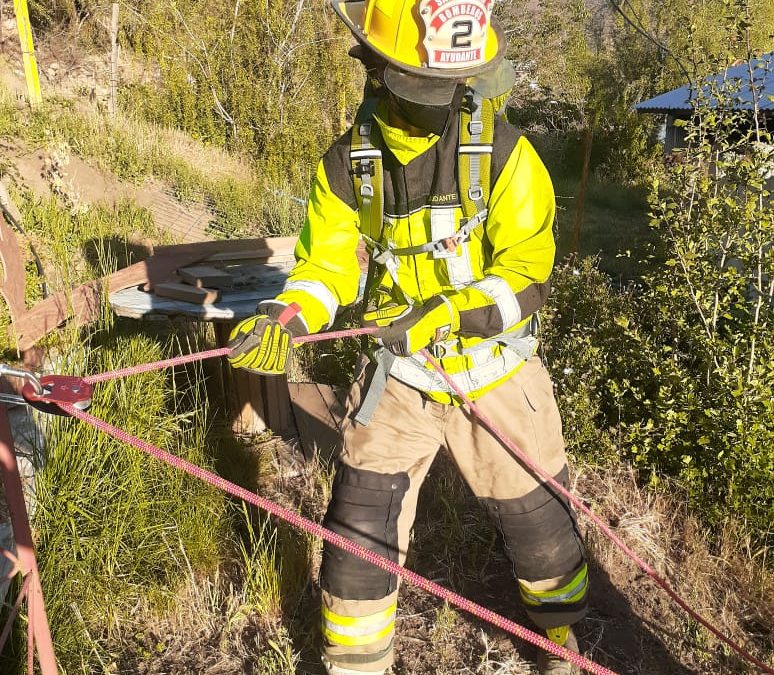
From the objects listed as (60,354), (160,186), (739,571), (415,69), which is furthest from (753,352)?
(160,186)

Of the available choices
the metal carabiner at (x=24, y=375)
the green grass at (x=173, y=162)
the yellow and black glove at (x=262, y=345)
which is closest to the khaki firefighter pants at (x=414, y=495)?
the yellow and black glove at (x=262, y=345)

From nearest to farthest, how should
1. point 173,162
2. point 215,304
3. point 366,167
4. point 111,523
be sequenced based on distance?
point 366,167, point 111,523, point 215,304, point 173,162

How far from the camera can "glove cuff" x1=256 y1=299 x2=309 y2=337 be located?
2.12 metres

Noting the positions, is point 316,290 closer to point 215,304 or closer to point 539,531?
point 539,531

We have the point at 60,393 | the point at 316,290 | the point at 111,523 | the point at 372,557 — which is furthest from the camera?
the point at 111,523

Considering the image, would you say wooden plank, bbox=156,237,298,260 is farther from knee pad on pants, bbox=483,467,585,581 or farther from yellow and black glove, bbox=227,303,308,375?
knee pad on pants, bbox=483,467,585,581

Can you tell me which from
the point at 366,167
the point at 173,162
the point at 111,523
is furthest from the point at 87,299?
the point at 173,162

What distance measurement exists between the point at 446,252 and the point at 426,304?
189 millimetres

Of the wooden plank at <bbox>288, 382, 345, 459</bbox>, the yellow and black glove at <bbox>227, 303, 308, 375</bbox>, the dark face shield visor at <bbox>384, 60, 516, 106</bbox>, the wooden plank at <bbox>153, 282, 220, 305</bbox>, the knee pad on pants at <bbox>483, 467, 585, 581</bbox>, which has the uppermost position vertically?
the dark face shield visor at <bbox>384, 60, 516, 106</bbox>

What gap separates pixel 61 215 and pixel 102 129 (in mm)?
3201

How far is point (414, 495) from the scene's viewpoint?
2.26m

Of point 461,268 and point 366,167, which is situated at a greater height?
point 366,167

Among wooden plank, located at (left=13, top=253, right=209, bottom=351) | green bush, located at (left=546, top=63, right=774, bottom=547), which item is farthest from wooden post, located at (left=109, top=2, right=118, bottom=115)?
green bush, located at (left=546, top=63, right=774, bottom=547)

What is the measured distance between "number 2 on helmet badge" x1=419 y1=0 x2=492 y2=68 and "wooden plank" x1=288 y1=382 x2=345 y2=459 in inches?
92.8
